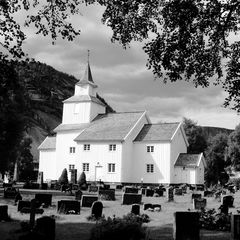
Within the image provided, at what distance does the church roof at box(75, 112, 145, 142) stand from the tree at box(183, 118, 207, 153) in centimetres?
2083

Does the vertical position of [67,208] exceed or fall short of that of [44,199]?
it falls short

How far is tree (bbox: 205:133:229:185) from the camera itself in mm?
69938

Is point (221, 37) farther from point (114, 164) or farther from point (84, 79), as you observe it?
point (84, 79)

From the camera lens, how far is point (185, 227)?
12.2m

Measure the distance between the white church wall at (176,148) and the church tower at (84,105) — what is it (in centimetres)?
1468

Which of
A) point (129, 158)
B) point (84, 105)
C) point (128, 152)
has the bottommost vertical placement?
point (129, 158)

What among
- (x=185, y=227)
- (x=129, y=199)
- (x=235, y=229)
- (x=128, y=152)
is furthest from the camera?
(x=128, y=152)

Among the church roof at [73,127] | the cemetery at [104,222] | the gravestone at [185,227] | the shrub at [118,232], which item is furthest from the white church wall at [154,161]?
the shrub at [118,232]

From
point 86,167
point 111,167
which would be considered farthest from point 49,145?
point 111,167

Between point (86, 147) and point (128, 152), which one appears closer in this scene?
point (128, 152)

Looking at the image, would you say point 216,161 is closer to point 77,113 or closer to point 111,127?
point 111,127

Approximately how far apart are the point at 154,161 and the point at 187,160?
15.0 feet

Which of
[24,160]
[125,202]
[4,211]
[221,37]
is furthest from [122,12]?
[24,160]

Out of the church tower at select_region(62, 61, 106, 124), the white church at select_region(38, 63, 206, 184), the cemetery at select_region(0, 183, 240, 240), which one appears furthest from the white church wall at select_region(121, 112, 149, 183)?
the cemetery at select_region(0, 183, 240, 240)
